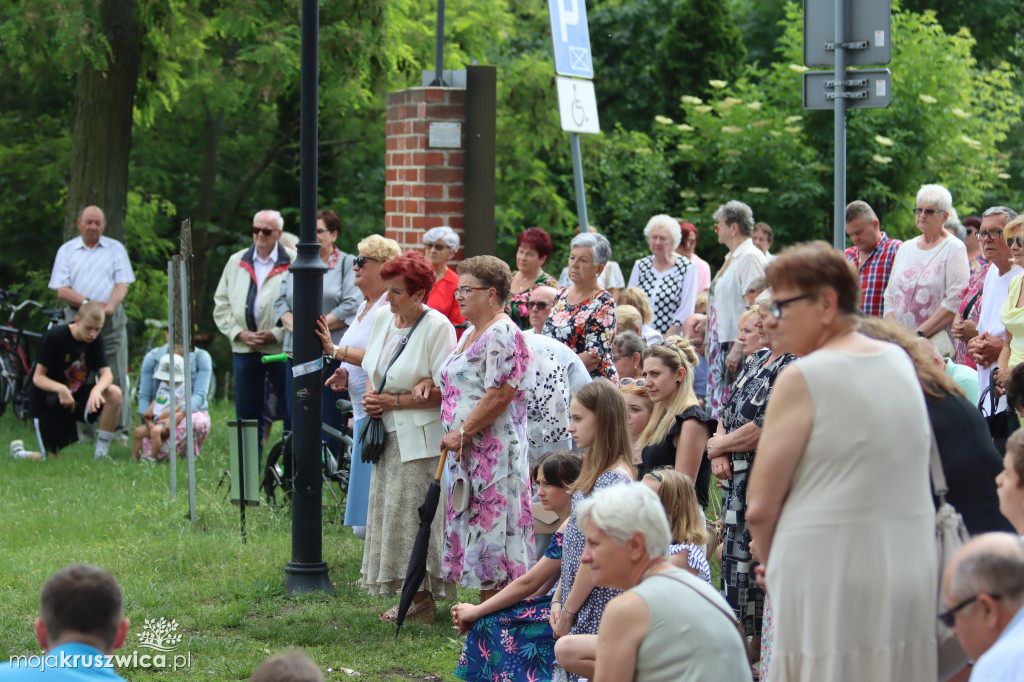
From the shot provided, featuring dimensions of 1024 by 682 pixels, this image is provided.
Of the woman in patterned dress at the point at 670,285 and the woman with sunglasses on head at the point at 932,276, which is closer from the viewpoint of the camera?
the woman with sunglasses on head at the point at 932,276

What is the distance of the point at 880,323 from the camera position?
12.5 feet

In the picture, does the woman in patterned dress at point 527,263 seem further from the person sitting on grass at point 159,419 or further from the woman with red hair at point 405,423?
the person sitting on grass at point 159,419

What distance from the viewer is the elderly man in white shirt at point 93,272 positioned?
1170cm

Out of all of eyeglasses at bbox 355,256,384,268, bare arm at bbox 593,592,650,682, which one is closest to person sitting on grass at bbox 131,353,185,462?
eyeglasses at bbox 355,256,384,268

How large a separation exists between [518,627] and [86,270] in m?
8.12

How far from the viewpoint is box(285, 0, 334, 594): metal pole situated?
21.4ft

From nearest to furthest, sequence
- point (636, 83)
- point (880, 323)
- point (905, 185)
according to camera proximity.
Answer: point (880, 323) → point (905, 185) → point (636, 83)

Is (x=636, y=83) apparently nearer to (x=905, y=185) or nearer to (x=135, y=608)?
(x=905, y=185)

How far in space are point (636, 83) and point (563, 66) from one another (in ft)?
58.0

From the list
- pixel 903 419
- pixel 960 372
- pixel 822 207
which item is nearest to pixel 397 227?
pixel 960 372

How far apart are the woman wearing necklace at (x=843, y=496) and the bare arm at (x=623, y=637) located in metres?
0.40

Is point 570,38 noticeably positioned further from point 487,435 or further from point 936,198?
point 487,435

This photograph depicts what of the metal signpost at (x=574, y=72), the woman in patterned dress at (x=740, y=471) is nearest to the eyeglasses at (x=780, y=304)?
the woman in patterned dress at (x=740, y=471)

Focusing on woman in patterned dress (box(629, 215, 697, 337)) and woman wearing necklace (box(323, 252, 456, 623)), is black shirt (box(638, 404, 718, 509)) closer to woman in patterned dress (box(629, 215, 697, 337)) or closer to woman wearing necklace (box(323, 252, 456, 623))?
woman wearing necklace (box(323, 252, 456, 623))
